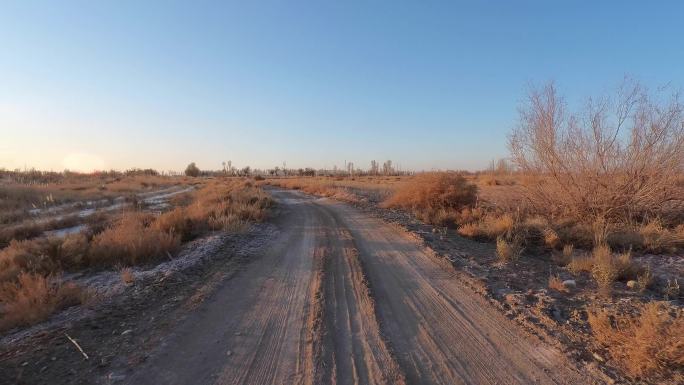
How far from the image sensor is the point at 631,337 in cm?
367

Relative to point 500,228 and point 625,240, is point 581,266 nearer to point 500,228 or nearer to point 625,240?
point 625,240

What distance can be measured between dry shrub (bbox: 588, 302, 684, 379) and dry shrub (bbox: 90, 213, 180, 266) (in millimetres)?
8155

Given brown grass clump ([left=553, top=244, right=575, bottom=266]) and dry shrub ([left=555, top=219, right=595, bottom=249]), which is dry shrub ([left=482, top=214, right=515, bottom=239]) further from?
brown grass clump ([left=553, top=244, right=575, bottom=266])

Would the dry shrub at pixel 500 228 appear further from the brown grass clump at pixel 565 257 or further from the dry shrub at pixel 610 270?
the dry shrub at pixel 610 270

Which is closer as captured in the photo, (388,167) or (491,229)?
(491,229)

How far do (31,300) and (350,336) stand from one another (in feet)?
14.3

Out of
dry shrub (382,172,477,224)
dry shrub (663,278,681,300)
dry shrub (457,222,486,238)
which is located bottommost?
dry shrub (663,278,681,300)

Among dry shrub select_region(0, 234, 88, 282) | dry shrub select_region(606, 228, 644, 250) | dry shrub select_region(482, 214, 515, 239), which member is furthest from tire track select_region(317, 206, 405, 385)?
dry shrub select_region(606, 228, 644, 250)

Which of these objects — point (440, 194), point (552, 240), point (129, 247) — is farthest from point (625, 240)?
point (129, 247)

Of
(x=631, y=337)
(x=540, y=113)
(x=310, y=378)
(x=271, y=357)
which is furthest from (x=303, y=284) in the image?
(x=540, y=113)

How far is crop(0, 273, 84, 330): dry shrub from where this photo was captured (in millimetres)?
4477

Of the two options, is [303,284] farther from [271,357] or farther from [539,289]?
[539,289]

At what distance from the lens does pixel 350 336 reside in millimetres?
4082

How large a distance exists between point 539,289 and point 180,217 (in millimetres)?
9778
